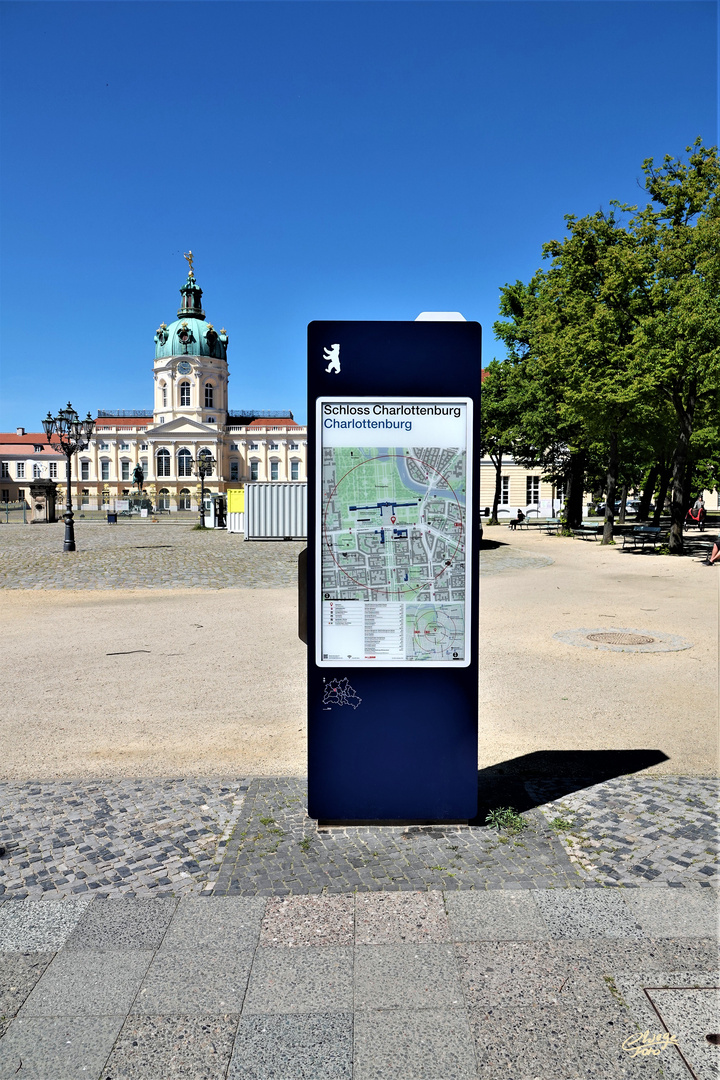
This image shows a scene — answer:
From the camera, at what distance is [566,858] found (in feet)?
13.0

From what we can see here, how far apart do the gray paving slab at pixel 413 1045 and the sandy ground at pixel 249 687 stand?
275 cm

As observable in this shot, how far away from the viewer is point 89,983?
2930 mm

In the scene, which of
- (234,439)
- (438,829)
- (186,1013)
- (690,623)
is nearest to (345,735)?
(438,829)

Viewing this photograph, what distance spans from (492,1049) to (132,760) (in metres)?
3.72

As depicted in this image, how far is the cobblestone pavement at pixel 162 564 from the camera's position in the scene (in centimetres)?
1702

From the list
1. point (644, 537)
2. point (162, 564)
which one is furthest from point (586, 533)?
point (162, 564)

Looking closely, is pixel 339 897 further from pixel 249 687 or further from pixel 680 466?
pixel 680 466

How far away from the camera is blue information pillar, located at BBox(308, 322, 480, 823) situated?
415 cm

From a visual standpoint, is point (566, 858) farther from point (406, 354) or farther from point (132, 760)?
point (132, 760)

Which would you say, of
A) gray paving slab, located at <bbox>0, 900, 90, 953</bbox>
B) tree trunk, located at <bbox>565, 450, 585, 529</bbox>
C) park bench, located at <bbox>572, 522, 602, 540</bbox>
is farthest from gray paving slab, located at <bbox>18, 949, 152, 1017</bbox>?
tree trunk, located at <bbox>565, 450, 585, 529</bbox>

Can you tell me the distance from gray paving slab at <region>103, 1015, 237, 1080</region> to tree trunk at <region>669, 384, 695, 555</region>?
2263 centimetres

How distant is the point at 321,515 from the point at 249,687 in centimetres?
398

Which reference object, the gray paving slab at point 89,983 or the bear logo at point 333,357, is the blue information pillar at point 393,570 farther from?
the gray paving slab at point 89,983

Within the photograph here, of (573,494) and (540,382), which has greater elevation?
(540,382)
